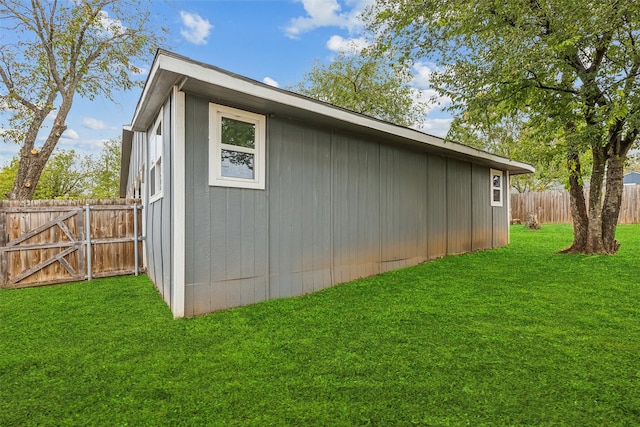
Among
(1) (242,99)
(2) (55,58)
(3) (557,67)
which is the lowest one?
(1) (242,99)

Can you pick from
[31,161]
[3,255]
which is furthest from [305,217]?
[31,161]

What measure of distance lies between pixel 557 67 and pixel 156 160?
662 cm

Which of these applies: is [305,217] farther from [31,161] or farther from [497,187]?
[31,161]

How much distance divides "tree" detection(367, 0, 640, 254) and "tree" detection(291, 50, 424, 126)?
9286mm

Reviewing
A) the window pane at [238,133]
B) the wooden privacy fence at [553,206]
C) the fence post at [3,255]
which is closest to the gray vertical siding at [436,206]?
the window pane at [238,133]

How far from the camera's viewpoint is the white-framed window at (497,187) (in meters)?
9.04

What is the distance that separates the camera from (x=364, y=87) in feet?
55.7

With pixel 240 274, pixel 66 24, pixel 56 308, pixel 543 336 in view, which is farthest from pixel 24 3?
pixel 543 336

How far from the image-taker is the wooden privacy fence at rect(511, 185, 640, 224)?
14445 mm

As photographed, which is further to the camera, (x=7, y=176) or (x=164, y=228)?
(x=7, y=176)

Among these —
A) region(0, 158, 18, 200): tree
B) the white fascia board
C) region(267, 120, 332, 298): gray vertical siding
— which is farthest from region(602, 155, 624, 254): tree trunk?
region(0, 158, 18, 200): tree

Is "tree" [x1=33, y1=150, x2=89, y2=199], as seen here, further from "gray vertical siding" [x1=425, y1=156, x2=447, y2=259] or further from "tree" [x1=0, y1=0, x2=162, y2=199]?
"gray vertical siding" [x1=425, y1=156, x2=447, y2=259]

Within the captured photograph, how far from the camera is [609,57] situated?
5727 millimetres

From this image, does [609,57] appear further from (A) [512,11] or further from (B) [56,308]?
(B) [56,308]
